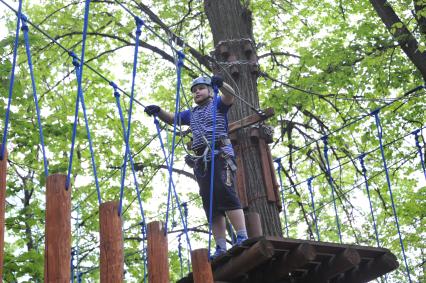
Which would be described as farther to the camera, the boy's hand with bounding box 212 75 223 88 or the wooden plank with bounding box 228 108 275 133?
the wooden plank with bounding box 228 108 275 133

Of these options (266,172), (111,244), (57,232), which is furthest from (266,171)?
(57,232)

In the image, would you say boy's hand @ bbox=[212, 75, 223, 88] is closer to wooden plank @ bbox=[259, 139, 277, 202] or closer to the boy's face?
the boy's face

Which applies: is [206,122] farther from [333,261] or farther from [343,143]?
[343,143]

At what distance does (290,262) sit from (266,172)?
4.98ft

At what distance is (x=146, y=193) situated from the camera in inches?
432

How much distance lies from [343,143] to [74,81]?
3823mm

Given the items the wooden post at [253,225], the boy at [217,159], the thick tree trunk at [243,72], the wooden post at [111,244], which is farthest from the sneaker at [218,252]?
the wooden post at [111,244]

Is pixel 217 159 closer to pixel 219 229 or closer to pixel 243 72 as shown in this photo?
pixel 219 229

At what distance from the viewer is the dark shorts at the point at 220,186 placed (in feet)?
16.7

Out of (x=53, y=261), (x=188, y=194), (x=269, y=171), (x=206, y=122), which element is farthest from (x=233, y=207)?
(x=188, y=194)

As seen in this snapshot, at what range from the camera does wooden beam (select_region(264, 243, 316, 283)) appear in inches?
179

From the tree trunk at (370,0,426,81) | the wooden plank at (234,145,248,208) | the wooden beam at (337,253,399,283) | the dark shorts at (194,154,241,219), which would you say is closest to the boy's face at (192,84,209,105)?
the dark shorts at (194,154,241,219)

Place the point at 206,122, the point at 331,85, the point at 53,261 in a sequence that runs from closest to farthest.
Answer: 1. the point at 53,261
2. the point at 206,122
3. the point at 331,85

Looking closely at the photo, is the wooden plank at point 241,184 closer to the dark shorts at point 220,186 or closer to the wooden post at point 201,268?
the dark shorts at point 220,186
